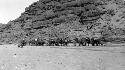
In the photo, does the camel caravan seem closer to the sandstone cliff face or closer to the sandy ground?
the sandy ground

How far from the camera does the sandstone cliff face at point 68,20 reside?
395ft

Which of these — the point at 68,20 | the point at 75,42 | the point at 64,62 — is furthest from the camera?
the point at 68,20

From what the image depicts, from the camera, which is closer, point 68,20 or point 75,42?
point 75,42

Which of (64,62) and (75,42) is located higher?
(64,62)

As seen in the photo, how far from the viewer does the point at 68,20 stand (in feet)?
465

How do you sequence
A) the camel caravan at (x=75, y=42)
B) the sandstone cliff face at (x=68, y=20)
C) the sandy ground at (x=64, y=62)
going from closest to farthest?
the sandy ground at (x=64, y=62) < the camel caravan at (x=75, y=42) < the sandstone cliff face at (x=68, y=20)

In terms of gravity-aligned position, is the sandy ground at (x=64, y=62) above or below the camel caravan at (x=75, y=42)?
above

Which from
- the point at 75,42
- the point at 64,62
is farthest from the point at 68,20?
the point at 64,62

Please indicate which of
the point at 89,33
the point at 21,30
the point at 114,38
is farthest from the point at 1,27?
the point at 114,38

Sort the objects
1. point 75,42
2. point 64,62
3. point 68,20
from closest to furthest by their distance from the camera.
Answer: point 64,62 → point 75,42 → point 68,20

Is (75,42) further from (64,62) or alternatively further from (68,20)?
(68,20)

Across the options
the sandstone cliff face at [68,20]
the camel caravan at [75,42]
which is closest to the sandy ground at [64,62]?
the camel caravan at [75,42]

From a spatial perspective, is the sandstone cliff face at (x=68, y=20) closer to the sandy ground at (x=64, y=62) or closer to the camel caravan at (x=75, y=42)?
the camel caravan at (x=75, y=42)

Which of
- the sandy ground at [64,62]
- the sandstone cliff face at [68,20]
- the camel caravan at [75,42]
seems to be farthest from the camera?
the sandstone cliff face at [68,20]
